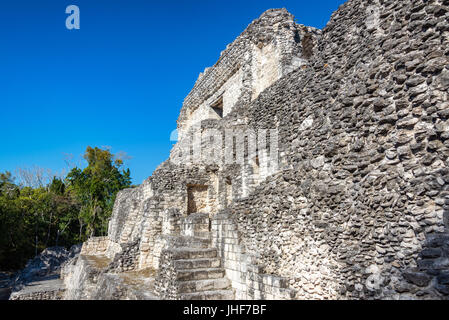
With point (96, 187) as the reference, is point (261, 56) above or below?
above

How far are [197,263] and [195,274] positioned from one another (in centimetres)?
25

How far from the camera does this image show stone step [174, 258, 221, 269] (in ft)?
19.0

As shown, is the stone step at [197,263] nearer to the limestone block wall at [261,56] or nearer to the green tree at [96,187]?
the limestone block wall at [261,56]

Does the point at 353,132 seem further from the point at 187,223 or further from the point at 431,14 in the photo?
the point at 187,223

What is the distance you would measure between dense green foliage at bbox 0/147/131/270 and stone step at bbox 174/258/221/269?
590 inches

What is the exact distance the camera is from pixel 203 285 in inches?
218

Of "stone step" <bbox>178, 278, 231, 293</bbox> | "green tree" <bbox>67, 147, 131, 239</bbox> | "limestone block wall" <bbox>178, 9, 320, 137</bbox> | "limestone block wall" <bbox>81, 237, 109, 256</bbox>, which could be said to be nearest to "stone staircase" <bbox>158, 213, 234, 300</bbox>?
"stone step" <bbox>178, 278, 231, 293</bbox>

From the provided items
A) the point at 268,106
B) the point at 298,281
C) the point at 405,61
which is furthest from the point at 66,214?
the point at 405,61

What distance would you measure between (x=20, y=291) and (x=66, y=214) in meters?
10.6

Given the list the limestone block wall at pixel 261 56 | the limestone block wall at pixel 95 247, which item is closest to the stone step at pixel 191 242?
the limestone block wall at pixel 261 56

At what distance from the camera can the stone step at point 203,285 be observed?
5438 millimetres


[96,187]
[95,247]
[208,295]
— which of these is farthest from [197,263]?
[96,187]

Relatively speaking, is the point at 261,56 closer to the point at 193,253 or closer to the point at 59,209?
the point at 193,253

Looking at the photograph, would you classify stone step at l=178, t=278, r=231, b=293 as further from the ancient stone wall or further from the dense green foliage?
the dense green foliage
